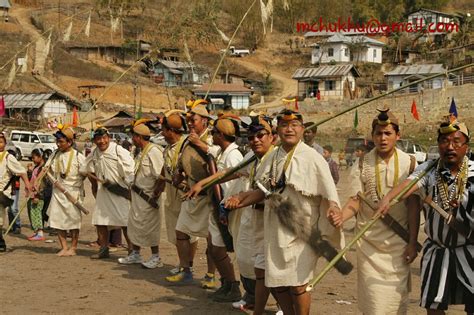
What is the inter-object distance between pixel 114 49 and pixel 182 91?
10975mm

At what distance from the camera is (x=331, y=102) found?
62.3 metres

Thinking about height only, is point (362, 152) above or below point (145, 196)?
above

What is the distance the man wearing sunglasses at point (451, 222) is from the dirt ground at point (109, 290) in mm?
2171

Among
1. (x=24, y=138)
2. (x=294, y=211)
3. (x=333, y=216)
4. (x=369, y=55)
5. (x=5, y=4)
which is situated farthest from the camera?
(x=5, y=4)

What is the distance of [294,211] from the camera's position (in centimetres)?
627

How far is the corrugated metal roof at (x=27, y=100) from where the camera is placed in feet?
188

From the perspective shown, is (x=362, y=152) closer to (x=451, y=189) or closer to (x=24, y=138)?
(x=451, y=189)

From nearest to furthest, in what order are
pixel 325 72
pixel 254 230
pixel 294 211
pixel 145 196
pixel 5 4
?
1. pixel 294 211
2. pixel 254 230
3. pixel 145 196
4. pixel 325 72
5. pixel 5 4

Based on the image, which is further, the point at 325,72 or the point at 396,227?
the point at 325,72

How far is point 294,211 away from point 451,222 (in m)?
1.25

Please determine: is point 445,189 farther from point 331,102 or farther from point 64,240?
point 331,102

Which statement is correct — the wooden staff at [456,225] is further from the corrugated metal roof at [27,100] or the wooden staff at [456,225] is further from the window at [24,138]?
the corrugated metal roof at [27,100]

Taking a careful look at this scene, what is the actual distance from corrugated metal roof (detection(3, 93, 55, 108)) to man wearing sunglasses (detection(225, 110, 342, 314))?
52.7 meters

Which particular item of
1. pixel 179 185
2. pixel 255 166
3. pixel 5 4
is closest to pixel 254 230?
pixel 255 166
